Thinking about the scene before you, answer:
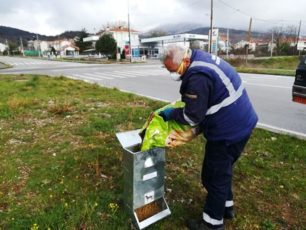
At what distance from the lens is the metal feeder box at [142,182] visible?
2.63 meters

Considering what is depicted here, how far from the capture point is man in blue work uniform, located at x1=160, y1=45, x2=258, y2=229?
7.71 feet

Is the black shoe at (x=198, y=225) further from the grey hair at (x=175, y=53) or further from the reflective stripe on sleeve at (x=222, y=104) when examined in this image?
the grey hair at (x=175, y=53)

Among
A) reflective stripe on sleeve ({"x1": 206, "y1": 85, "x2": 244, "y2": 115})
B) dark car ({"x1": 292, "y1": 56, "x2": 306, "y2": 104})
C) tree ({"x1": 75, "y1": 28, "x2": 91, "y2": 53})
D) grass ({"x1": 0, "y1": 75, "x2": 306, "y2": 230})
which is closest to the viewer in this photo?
reflective stripe on sleeve ({"x1": 206, "y1": 85, "x2": 244, "y2": 115})

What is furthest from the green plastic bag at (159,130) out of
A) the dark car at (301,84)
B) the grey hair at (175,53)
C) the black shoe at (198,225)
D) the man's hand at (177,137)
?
the dark car at (301,84)

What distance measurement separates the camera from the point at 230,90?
97.3 inches

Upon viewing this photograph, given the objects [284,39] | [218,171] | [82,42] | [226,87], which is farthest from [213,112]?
[82,42]

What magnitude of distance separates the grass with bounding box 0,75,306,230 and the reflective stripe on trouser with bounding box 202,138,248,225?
1.38 feet

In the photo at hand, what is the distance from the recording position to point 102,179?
12.0ft

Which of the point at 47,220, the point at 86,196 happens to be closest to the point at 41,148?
the point at 86,196

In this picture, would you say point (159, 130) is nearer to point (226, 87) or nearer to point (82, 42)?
point (226, 87)

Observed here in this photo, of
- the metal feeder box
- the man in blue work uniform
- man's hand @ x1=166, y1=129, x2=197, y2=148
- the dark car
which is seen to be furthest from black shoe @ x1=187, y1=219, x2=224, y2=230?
the dark car

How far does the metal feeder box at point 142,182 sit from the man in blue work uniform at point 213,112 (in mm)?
396

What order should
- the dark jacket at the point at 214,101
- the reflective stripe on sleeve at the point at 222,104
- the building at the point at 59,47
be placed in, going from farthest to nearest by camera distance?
the building at the point at 59,47 → the reflective stripe on sleeve at the point at 222,104 → the dark jacket at the point at 214,101

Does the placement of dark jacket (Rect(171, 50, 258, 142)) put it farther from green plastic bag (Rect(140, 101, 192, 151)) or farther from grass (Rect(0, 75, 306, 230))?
grass (Rect(0, 75, 306, 230))
